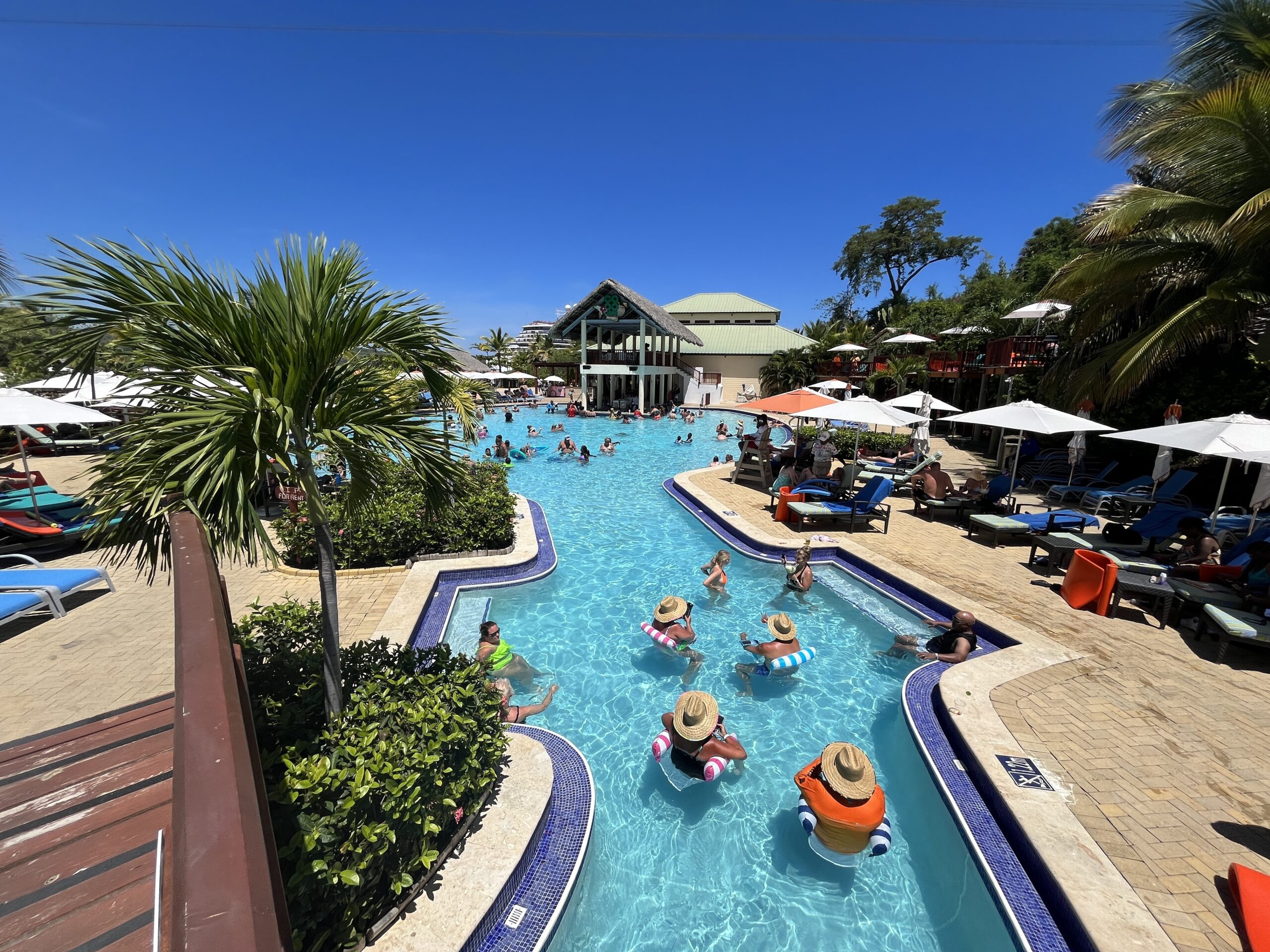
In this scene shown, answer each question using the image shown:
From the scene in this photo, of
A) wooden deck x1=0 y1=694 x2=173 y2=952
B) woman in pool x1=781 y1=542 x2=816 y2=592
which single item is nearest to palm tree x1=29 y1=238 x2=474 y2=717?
wooden deck x1=0 y1=694 x2=173 y2=952

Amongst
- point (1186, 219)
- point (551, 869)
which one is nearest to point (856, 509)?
point (1186, 219)

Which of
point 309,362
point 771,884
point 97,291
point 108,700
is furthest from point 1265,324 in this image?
point 108,700

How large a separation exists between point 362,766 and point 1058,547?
30.0 ft

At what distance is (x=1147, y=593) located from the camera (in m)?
6.54

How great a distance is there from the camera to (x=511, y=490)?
14.3m

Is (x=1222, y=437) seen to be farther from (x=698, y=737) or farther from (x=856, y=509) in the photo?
(x=698, y=737)

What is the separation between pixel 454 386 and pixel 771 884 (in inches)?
167

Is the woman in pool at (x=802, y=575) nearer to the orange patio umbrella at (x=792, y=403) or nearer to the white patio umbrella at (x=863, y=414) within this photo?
the white patio umbrella at (x=863, y=414)

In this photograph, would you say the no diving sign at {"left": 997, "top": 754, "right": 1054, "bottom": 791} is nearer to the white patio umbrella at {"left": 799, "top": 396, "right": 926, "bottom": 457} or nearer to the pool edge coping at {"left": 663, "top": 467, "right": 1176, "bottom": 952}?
the pool edge coping at {"left": 663, "top": 467, "right": 1176, "bottom": 952}

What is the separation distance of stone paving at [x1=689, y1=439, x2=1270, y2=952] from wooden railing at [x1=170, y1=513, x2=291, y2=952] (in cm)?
444

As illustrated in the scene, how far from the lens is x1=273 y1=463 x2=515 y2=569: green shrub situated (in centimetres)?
794

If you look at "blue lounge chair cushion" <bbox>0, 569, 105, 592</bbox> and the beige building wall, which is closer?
"blue lounge chair cushion" <bbox>0, 569, 105, 592</bbox>

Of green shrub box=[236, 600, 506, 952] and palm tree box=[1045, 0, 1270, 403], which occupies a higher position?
palm tree box=[1045, 0, 1270, 403]

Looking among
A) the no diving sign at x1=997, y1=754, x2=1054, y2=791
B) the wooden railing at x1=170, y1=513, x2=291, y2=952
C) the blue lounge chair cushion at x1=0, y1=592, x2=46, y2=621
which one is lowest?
the no diving sign at x1=997, y1=754, x2=1054, y2=791
